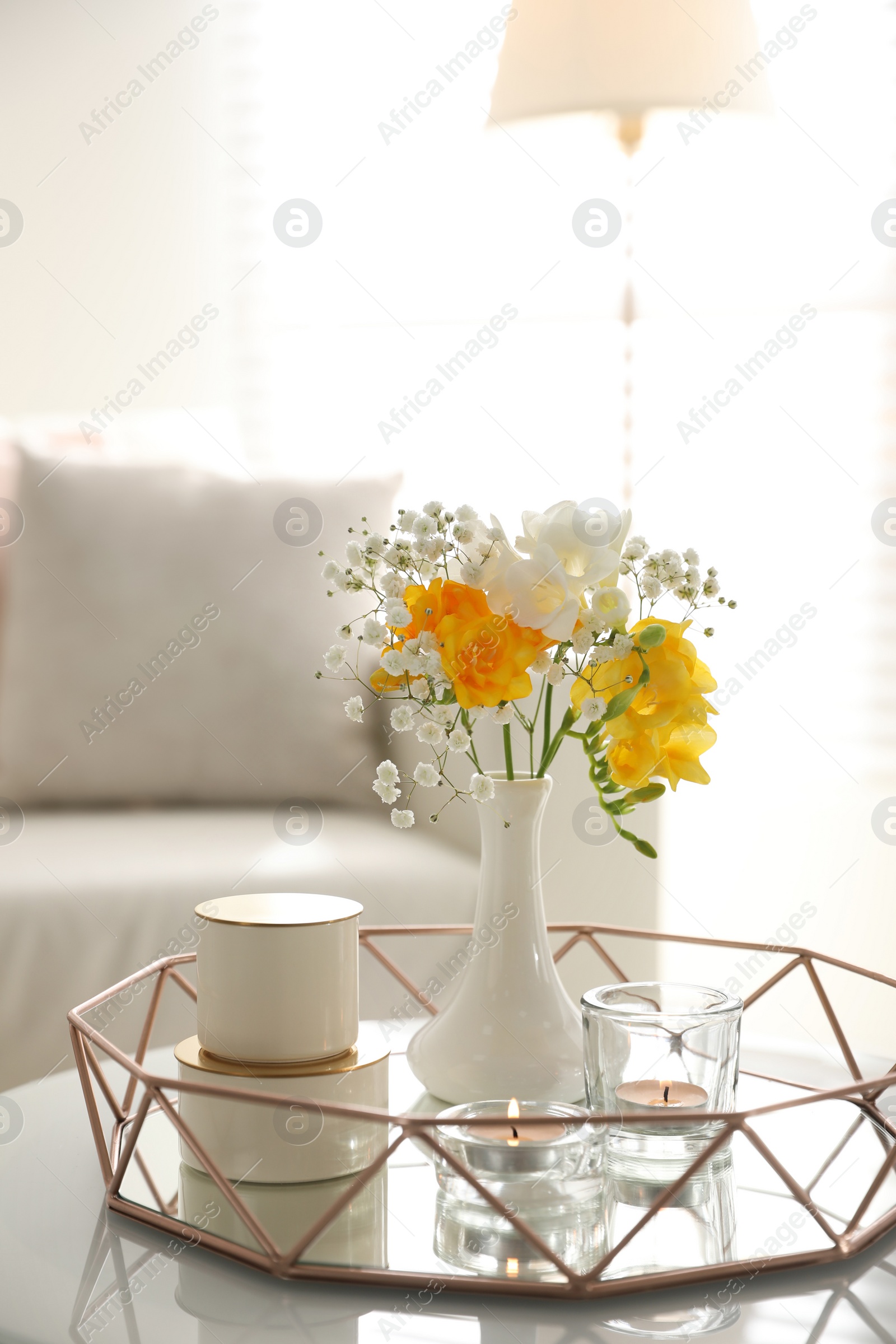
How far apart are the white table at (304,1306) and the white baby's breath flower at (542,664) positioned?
36 cm

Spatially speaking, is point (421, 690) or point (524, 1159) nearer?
point (524, 1159)

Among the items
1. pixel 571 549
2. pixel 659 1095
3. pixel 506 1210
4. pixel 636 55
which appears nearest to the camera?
pixel 506 1210

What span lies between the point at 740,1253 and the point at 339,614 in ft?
4.36

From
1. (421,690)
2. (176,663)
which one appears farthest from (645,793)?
(176,663)

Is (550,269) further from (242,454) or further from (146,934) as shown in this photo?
(146,934)

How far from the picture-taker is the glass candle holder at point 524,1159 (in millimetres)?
611

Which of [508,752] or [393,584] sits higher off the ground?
[393,584]

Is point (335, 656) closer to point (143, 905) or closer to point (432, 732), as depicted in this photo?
point (432, 732)

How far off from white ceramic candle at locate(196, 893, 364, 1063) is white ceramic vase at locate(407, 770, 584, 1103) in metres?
0.12

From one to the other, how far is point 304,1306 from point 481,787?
1.05ft

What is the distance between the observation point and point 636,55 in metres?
2.02

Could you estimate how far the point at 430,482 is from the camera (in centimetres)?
264

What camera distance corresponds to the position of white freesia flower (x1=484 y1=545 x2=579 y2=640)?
29.5 inches

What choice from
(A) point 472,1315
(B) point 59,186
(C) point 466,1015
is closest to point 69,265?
(B) point 59,186
